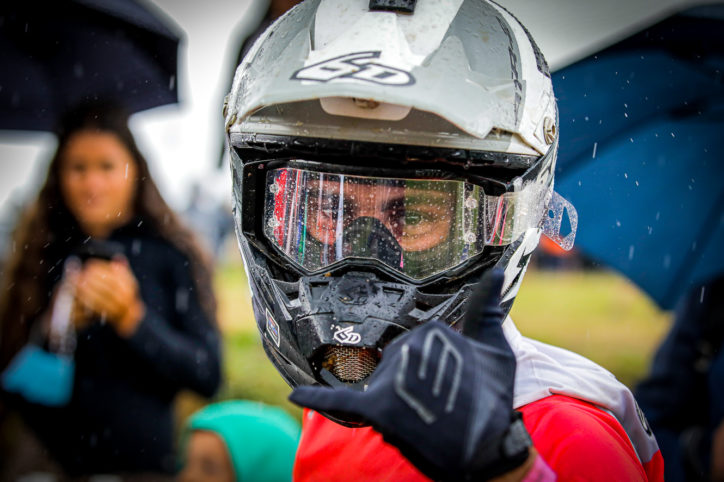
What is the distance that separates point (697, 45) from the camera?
268cm

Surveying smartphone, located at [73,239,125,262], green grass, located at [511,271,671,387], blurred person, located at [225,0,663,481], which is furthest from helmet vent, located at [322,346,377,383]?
green grass, located at [511,271,671,387]

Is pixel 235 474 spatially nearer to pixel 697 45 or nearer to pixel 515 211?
pixel 515 211

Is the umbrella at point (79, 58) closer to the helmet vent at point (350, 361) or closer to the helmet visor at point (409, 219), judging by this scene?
the helmet visor at point (409, 219)

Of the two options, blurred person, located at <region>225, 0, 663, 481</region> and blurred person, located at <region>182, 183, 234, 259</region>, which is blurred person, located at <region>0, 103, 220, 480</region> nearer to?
blurred person, located at <region>225, 0, 663, 481</region>

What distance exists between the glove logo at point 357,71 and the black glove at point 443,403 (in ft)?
2.32

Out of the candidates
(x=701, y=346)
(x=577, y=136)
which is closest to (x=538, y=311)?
(x=701, y=346)

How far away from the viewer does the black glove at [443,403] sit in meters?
1.11

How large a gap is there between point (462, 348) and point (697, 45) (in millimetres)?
2174

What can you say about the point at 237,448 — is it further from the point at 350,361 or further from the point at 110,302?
the point at 350,361

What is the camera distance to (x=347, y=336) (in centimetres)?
167

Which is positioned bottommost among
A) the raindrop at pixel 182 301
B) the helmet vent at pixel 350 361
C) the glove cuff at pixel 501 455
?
the raindrop at pixel 182 301

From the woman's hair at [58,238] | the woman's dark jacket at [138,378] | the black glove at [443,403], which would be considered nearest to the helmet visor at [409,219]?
the black glove at [443,403]

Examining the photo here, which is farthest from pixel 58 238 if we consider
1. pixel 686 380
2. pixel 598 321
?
pixel 598 321

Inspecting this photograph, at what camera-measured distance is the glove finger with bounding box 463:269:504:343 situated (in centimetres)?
127
